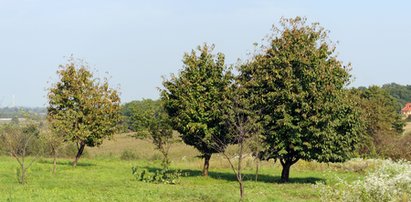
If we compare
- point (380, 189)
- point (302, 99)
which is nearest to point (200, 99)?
point (302, 99)

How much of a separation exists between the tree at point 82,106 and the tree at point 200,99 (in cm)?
916

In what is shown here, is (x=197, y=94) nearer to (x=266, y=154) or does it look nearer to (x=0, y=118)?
(x=266, y=154)

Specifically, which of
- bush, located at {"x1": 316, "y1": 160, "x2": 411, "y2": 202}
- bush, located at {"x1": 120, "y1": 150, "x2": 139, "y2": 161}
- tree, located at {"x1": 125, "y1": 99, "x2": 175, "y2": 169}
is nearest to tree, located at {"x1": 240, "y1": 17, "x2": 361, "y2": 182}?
tree, located at {"x1": 125, "y1": 99, "x2": 175, "y2": 169}

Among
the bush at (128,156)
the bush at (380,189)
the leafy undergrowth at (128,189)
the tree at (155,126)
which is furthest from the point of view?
the bush at (128,156)

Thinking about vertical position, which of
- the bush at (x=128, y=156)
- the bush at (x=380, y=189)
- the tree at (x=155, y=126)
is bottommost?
the bush at (x=380, y=189)

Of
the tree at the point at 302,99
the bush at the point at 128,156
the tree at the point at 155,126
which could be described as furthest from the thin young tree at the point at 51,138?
the bush at the point at 128,156

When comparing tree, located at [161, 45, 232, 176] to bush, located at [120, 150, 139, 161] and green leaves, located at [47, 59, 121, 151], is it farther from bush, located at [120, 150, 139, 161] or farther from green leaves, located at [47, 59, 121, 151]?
bush, located at [120, 150, 139, 161]

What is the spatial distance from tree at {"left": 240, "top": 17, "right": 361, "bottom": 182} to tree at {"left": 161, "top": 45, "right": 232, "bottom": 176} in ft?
7.84

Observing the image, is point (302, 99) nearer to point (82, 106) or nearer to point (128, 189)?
point (128, 189)

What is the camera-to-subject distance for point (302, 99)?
30734 mm

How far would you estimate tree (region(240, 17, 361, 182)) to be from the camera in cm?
3089

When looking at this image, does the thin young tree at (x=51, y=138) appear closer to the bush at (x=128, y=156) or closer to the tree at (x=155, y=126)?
the tree at (x=155, y=126)

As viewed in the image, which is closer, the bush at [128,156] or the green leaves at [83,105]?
the green leaves at [83,105]

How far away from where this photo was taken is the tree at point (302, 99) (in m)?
30.9
